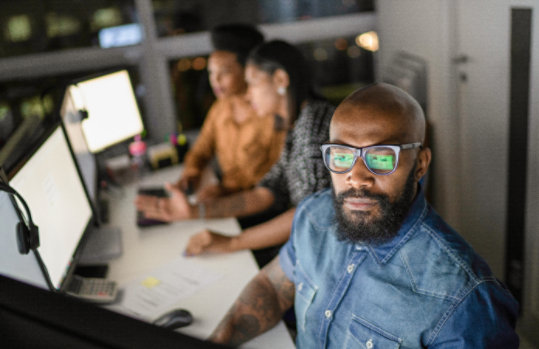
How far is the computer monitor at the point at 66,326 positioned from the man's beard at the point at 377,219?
2.39 ft

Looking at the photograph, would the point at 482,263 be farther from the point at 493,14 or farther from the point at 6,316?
the point at 493,14

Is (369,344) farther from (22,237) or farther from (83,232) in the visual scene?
(83,232)

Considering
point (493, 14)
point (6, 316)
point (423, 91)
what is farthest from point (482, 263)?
point (423, 91)

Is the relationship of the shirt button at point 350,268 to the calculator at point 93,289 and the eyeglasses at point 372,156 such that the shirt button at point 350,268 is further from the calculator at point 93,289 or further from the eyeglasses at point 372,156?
the calculator at point 93,289

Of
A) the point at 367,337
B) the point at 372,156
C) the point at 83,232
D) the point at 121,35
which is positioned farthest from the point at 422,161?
the point at 121,35

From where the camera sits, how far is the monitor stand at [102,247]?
1701 mm

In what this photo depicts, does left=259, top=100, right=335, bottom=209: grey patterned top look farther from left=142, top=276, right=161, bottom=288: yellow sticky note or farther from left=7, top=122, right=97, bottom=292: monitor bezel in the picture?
left=7, top=122, right=97, bottom=292: monitor bezel

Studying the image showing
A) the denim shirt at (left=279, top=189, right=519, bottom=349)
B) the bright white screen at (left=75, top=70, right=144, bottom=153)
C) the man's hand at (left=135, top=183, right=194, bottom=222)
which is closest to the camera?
the denim shirt at (left=279, top=189, right=519, bottom=349)

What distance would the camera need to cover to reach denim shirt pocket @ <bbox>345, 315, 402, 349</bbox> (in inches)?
40.9

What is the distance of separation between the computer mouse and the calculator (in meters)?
0.23

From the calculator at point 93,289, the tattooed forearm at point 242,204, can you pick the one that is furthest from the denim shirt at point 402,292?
the tattooed forearm at point 242,204

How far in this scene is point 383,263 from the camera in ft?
3.61

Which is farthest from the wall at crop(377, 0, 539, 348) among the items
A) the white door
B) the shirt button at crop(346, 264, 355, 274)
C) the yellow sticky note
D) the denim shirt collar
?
the yellow sticky note

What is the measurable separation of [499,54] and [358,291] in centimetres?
133
